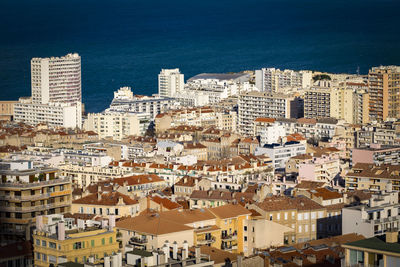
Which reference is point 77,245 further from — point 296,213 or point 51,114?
point 51,114

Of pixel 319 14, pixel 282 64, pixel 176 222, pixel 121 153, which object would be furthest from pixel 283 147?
pixel 319 14

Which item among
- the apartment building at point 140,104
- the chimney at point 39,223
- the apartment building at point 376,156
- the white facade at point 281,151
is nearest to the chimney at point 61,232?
the chimney at point 39,223

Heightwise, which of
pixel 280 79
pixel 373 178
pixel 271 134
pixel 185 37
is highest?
pixel 185 37

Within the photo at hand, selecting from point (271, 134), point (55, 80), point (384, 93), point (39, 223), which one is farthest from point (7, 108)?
point (39, 223)

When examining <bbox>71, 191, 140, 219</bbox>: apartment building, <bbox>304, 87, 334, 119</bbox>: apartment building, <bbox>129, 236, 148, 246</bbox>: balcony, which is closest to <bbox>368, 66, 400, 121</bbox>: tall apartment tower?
<bbox>304, 87, 334, 119</bbox>: apartment building

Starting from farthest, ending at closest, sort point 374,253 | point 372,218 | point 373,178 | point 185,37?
point 185,37 < point 373,178 < point 372,218 < point 374,253

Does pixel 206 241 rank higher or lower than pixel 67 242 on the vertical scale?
lower

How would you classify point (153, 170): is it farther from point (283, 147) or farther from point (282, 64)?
point (282, 64)
